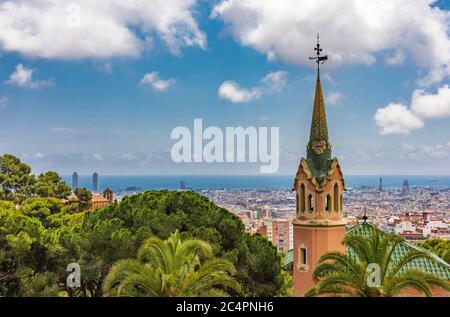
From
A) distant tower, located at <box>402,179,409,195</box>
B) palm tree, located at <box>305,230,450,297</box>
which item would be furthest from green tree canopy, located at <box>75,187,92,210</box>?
palm tree, located at <box>305,230,450,297</box>

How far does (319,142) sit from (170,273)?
7.63 metres

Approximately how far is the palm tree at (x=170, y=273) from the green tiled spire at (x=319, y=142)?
6059mm

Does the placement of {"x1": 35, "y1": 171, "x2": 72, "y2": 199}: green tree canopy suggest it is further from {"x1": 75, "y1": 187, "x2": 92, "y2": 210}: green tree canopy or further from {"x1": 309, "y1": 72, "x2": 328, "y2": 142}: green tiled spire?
{"x1": 309, "y1": 72, "x2": 328, "y2": 142}: green tiled spire

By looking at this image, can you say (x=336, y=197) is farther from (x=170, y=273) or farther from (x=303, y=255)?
(x=170, y=273)

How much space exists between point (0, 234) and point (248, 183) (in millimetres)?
9428

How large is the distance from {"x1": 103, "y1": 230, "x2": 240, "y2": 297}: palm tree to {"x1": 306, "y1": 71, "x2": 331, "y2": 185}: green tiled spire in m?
6.06

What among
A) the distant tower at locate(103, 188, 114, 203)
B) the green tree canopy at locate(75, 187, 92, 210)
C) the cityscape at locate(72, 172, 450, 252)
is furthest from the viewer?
the distant tower at locate(103, 188, 114, 203)

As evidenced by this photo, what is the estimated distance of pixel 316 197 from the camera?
1739 cm

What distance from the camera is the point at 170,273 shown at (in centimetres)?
1250

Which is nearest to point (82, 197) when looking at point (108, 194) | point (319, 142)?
point (108, 194)

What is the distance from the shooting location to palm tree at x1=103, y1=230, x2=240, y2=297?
39.7 feet

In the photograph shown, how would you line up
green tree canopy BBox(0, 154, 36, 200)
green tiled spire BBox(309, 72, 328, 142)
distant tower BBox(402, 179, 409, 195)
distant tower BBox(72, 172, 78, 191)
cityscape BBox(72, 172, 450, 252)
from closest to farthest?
green tiled spire BBox(309, 72, 328, 142), cityscape BBox(72, 172, 450, 252), distant tower BBox(402, 179, 409, 195), green tree canopy BBox(0, 154, 36, 200), distant tower BBox(72, 172, 78, 191)

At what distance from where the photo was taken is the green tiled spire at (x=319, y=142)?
58.2 ft

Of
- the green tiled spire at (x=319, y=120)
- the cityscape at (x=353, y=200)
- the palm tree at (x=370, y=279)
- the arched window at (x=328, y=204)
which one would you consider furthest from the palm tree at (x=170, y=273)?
the green tiled spire at (x=319, y=120)
